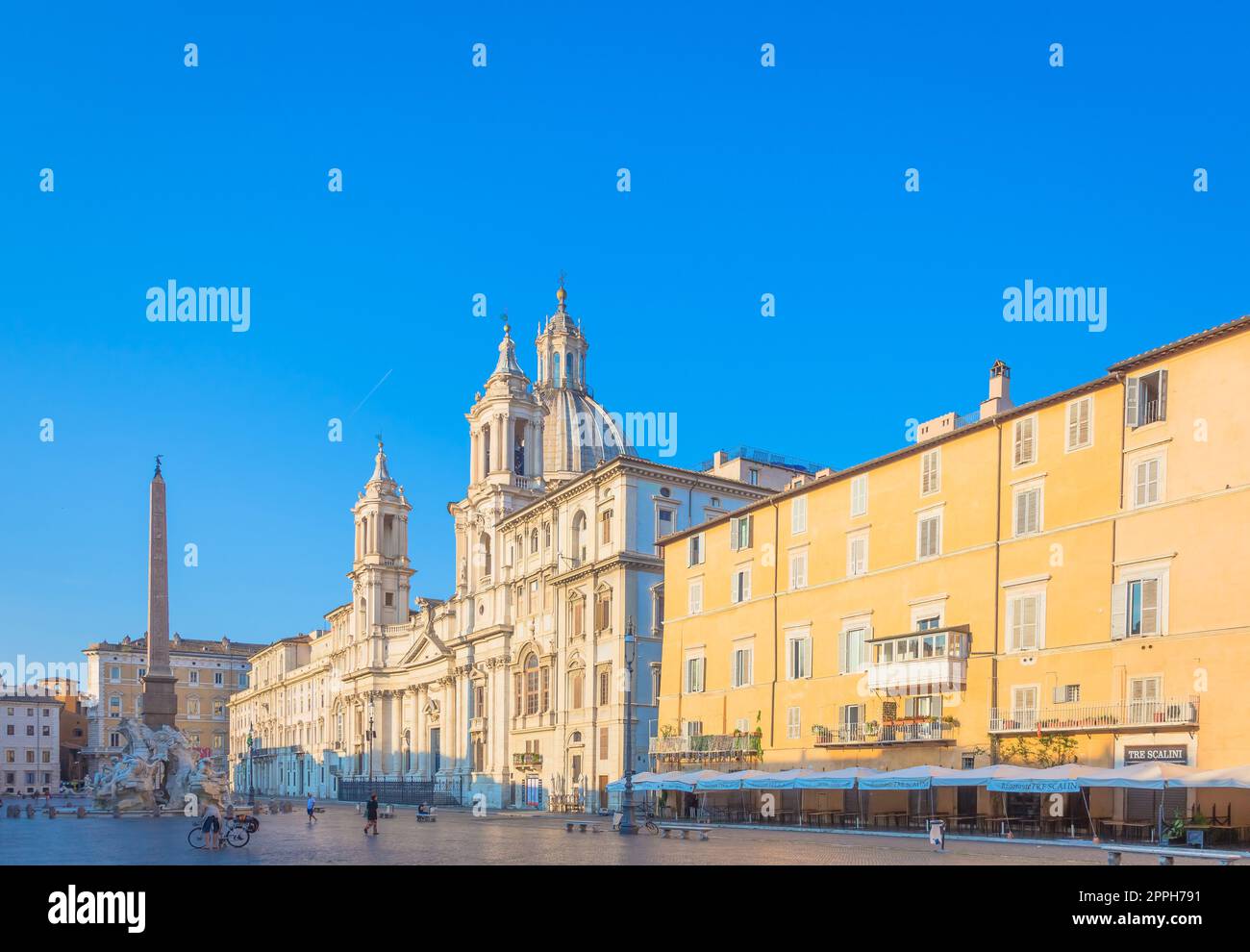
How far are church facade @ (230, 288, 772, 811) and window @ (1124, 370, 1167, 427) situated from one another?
77.3 feet

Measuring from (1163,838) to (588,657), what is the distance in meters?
39.8

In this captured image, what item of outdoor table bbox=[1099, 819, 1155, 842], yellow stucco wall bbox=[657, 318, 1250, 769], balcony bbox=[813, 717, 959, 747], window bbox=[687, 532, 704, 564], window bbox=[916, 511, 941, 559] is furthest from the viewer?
window bbox=[687, 532, 704, 564]

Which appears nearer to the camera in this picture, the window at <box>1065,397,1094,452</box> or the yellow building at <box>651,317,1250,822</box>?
the yellow building at <box>651,317,1250,822</box>

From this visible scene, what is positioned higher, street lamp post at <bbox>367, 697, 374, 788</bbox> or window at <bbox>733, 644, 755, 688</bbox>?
window at <bbox>733, 644, 755, 688</bbox>

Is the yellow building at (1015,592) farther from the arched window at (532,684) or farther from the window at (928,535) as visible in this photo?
the arched window at (532,684)

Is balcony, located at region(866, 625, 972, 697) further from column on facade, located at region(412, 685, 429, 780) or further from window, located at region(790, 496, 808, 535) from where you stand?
column on facade, located at region(412, 685, 429, 780)

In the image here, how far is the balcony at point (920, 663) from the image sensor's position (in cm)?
4244

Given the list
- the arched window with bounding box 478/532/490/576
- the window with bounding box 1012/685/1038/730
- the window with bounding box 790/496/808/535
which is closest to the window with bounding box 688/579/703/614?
the window with bounding box 790/496/808/535

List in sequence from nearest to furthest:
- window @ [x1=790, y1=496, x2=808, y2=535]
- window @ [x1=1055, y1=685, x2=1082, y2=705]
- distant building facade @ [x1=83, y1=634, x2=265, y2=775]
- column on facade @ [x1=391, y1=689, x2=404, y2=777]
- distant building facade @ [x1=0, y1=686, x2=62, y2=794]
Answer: window @ [x1=1055, y1=685, x2=1082, y2=705] → window @ [x1=790, y1=496, x2=808, y2=535] → column on facade @ [x1=391, y1=689, x2=404, y2=777] → distant building facade @ [x1=0, y1=686, x2=62, y2=794] → distant building facade @ [x1=83, y1=634, x2=265, y2=775]

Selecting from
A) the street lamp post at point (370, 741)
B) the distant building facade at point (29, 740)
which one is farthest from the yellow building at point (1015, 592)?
the distant building facade at point (29, 740)

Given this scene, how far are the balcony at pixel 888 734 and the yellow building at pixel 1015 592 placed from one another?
8 cm

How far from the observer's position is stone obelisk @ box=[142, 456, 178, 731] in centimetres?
5972
